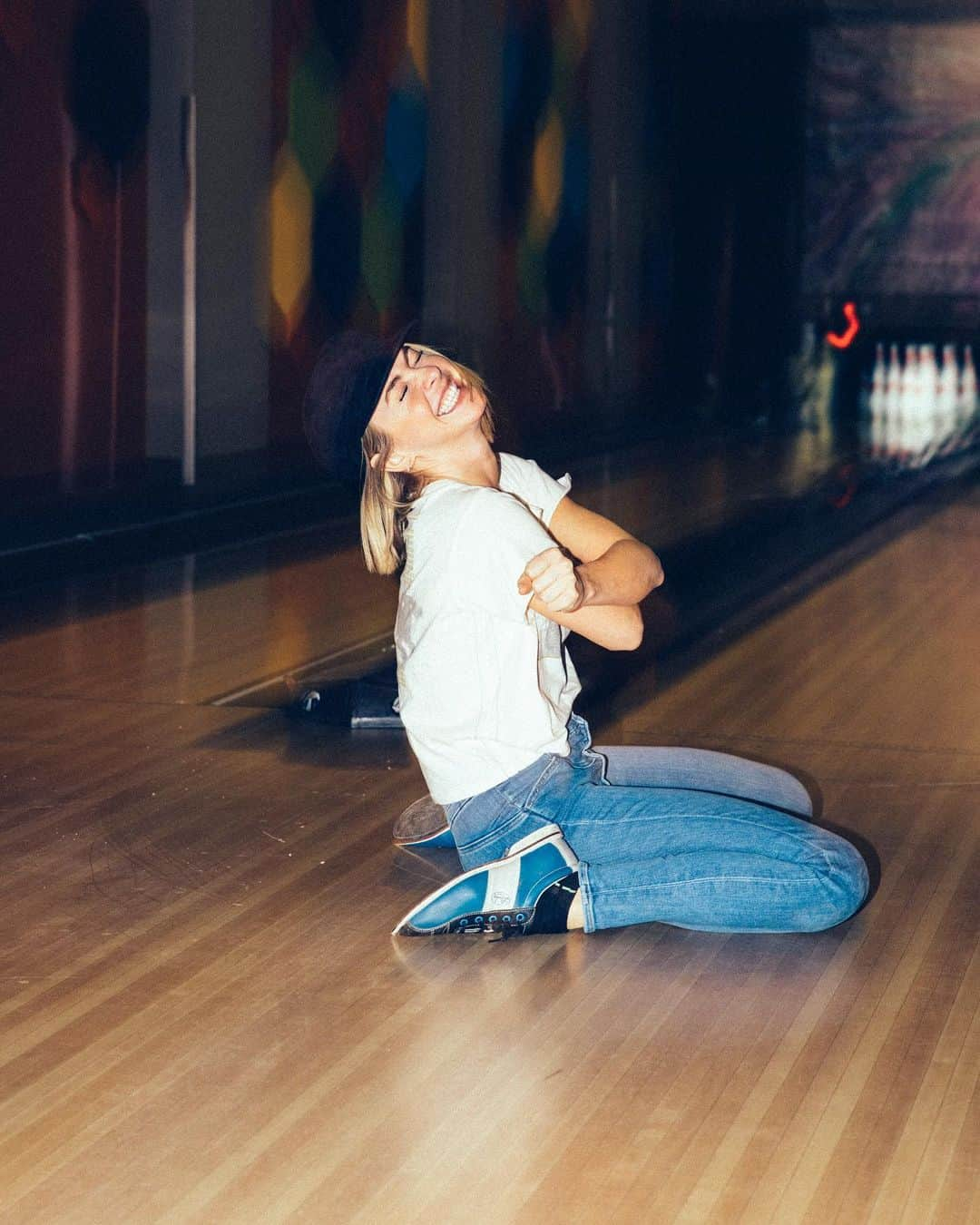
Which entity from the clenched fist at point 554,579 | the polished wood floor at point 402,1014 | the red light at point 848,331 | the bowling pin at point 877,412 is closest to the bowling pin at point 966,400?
the bowling pin at point 877,412

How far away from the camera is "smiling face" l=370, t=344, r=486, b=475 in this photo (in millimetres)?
2041

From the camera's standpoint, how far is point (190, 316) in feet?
20.9

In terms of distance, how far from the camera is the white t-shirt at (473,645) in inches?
77.9

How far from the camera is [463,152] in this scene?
830 centimetres

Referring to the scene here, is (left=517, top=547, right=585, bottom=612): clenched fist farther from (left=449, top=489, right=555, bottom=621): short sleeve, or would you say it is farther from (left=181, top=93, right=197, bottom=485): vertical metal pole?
(left=181, top=93, right=197, bottom=485): vertical metal pole

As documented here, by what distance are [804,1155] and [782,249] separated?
39.8 ft

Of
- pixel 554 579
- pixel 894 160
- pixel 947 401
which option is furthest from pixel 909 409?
pixel 554 579

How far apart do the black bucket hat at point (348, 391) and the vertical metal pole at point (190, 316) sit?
4389 mm

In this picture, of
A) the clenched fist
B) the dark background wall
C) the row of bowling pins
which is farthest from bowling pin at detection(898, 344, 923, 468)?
the clenched fist

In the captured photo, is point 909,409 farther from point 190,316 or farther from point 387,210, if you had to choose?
point 190,316

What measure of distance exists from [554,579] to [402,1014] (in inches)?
19.4

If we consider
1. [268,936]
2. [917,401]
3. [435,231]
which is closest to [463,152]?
[435,231]

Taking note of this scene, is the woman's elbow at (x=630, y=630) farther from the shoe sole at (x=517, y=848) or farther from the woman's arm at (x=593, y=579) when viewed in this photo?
the shoe sole at (x=517, y=848)

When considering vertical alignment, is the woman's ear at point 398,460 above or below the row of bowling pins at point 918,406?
above
